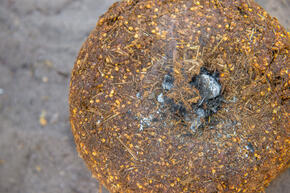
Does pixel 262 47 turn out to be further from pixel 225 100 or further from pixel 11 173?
pixel 11 173

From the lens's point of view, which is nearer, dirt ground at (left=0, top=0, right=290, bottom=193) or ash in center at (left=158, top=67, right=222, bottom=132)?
ash in center at (left=158, top=67, right=222, bottom=132)

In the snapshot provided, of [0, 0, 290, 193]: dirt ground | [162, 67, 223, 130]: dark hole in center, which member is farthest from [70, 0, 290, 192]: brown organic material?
[0, 0, 290, 193]: dirt ground

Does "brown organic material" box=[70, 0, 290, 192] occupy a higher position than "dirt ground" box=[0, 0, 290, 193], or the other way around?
"brown organic material" box=[70, 0, 290, 192]

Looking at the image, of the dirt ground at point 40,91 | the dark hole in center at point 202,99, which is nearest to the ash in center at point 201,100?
the dark hole in center at point 202,99

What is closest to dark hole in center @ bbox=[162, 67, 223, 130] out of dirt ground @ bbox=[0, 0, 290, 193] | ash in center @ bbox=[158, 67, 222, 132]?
ash in center @ bbox=[158, 67, 222, 132]

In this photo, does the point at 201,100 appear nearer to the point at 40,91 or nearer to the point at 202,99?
the point at 202,99

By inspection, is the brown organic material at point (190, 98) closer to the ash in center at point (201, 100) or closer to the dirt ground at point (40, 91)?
the ash in center at point (201, 100)

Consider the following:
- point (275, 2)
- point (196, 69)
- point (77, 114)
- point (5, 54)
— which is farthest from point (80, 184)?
point (275, 2)

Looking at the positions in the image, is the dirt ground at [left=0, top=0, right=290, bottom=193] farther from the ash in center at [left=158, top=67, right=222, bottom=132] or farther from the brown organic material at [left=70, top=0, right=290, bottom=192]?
the ash in center at [left=158, top=67, right=222, bottom=132]
